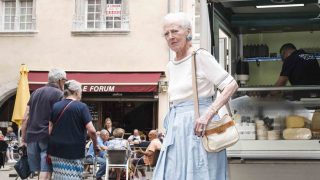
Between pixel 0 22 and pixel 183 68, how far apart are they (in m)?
20.0

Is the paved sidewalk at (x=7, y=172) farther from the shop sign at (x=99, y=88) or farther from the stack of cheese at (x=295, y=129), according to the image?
the stack of cheese at (x=295, y=129)

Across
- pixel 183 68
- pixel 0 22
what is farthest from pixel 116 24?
pixel 183 68

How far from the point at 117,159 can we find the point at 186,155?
8.50 m

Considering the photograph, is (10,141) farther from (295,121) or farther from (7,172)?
(295,121)

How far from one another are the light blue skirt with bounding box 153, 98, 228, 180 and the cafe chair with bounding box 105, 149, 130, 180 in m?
8.25

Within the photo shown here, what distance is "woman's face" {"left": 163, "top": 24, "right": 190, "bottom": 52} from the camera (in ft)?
13.0

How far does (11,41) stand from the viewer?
2253 centimetres

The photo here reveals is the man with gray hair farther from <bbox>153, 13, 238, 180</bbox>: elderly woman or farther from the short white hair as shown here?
the short white hair

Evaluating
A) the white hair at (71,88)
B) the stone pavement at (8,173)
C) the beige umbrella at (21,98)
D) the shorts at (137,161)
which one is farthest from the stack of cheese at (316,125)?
the beige umbrella at (21,98)

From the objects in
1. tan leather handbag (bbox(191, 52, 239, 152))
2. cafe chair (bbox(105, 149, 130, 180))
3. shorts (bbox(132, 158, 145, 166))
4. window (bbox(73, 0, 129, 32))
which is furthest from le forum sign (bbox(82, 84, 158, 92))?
tan leather handbag (bbox(191, 52, 239, 152))

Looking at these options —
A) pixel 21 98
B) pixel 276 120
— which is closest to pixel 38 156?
pixel 276 120

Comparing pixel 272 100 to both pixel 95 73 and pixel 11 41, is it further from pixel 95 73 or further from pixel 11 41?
pixel 11 41

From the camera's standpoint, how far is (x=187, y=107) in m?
3.99

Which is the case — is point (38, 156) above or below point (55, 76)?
below
